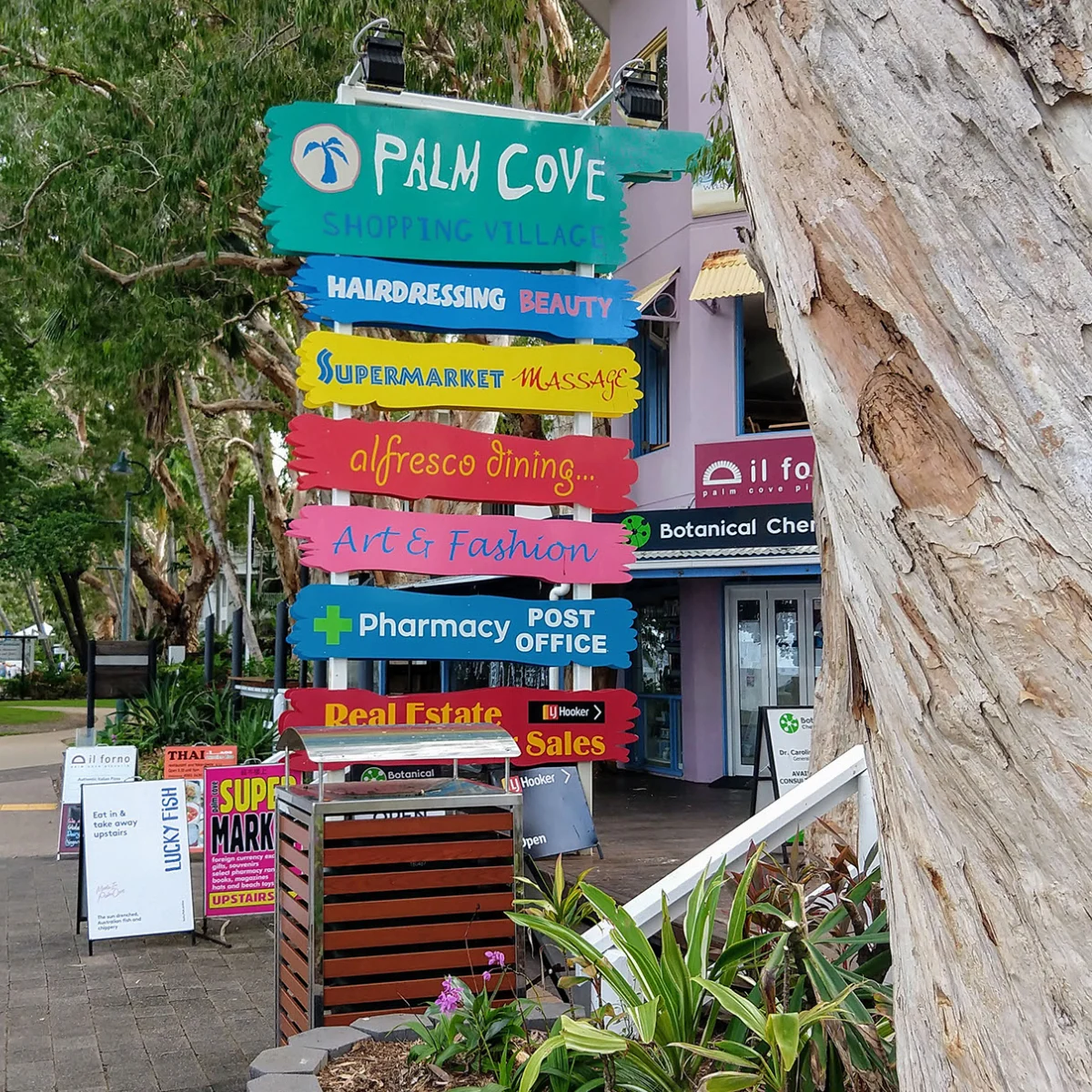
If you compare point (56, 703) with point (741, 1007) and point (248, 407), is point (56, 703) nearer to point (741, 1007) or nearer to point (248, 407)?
point (248, 407)

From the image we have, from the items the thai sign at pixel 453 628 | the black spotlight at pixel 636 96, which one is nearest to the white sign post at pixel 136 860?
the thai sign at pixel 453 628

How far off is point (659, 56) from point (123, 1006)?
1409 cm

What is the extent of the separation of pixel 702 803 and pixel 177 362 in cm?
971

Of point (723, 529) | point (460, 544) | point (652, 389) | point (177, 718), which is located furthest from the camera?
point (177, 718)

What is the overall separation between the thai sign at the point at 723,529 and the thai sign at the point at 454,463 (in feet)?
14.8

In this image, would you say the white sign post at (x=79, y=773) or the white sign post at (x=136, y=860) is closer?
the white sign post at (x=136, y=860)

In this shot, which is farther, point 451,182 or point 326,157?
point 451,182

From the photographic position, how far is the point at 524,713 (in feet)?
28.1

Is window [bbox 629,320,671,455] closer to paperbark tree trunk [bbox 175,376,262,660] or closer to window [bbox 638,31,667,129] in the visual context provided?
window [bbox 638,31,667,129]

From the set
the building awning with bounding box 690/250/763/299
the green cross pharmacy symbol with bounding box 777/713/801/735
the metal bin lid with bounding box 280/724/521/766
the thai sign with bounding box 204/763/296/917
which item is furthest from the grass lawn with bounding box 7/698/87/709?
the metal bin lid with bounding box 280/724/521/766

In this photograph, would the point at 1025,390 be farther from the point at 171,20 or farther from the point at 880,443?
the point at 171,20

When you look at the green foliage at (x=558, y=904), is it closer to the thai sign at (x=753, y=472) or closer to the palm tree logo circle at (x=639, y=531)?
the palm tree logo circle at (x=639, y=531)

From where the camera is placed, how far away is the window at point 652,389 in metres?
16.6

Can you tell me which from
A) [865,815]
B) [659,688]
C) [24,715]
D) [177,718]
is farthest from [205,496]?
[865,815]
